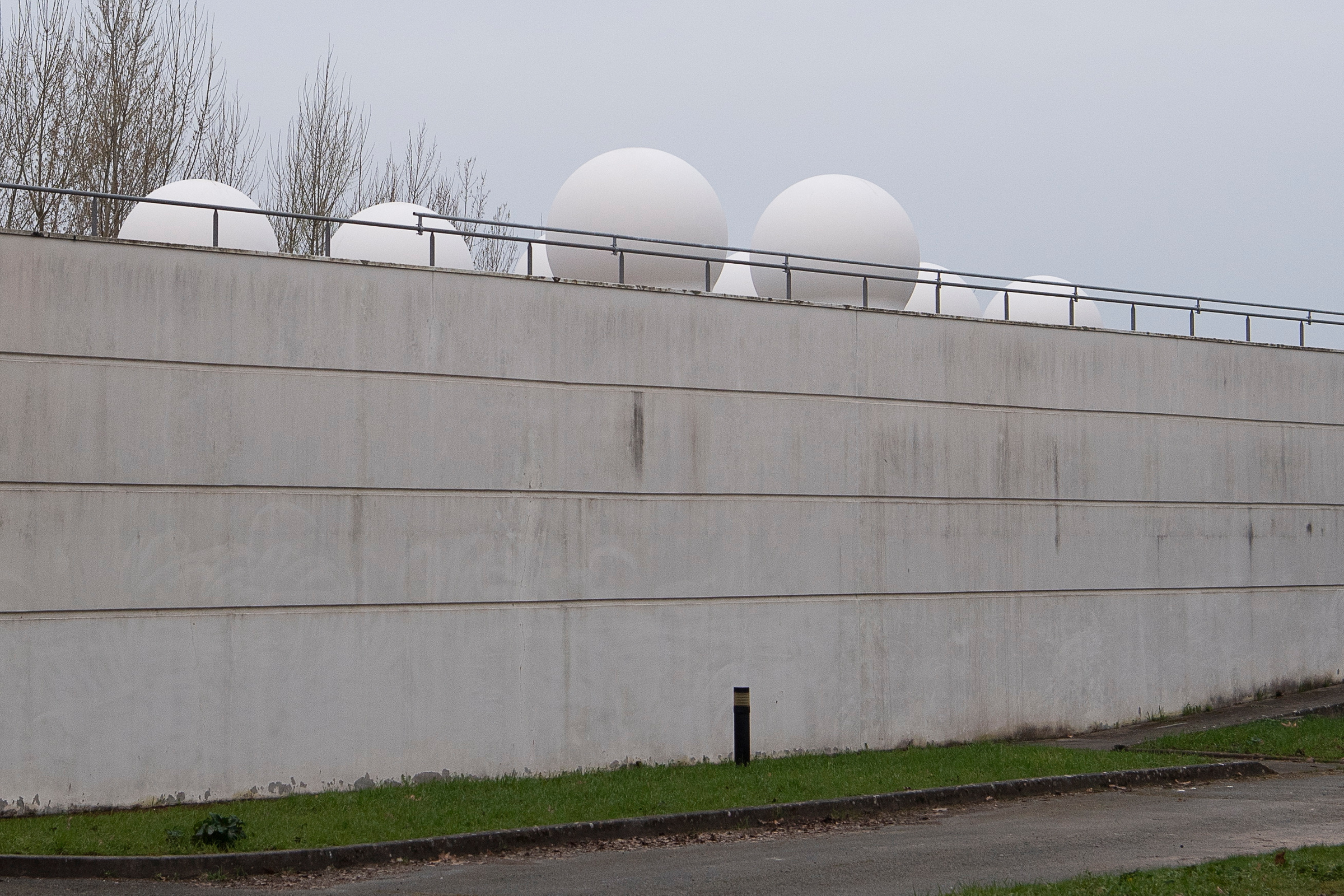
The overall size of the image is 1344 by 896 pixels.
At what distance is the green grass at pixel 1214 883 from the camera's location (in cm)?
809

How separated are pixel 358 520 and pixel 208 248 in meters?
2.95

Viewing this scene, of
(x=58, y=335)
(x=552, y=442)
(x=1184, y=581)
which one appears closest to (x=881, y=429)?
(x=552, y=442)

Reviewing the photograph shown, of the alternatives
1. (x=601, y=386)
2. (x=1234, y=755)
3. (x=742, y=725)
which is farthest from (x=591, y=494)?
(x=1234, y=755)

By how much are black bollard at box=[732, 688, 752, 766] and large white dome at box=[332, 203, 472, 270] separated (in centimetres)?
797

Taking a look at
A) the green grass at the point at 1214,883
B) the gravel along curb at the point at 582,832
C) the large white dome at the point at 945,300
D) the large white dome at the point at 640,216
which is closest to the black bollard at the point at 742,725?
the gravel along curb at the point at 582,832

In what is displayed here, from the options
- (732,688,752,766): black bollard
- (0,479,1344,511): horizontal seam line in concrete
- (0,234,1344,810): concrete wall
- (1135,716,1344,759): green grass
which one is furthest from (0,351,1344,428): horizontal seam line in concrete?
(1135,716,1344,759): green grass

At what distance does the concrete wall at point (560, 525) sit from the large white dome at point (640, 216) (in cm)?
168

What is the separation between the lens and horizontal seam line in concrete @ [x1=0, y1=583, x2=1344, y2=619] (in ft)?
41.5

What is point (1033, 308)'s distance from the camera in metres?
24.7

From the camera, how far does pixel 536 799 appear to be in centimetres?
1232

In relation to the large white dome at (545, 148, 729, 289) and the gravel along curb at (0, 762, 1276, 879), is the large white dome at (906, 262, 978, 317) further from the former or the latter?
the gravel along curb at (0, 762, 1276, 879)

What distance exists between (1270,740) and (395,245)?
13076 millimetres

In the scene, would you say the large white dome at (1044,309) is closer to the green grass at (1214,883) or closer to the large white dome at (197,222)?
the large white dome at (197,222)

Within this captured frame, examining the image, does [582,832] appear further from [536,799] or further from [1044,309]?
[1044,309]
